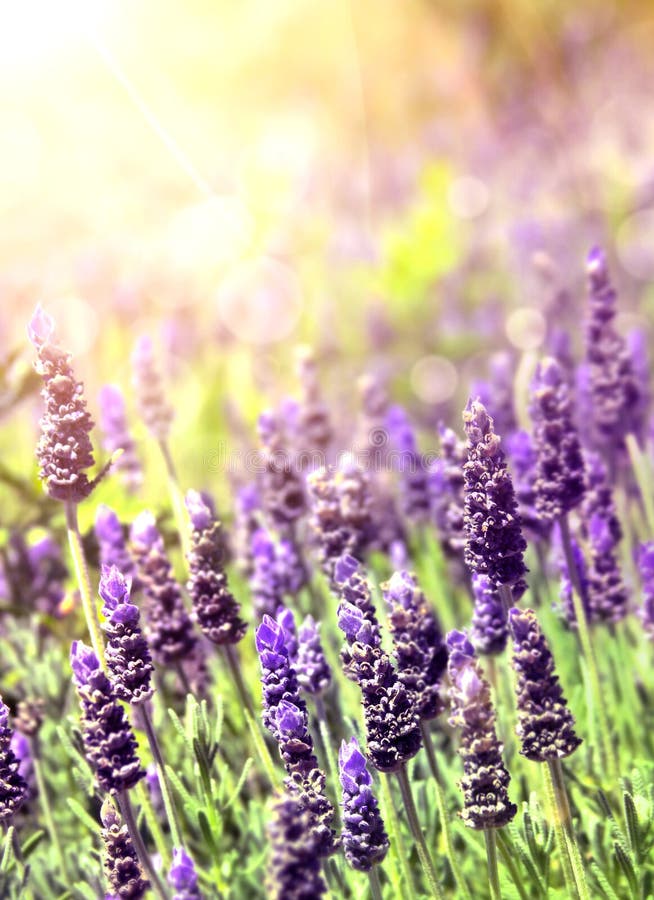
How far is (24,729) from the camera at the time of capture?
10.8 ft

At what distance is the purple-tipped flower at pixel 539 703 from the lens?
7.90 feet

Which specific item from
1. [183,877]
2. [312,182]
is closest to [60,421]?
[183,877]

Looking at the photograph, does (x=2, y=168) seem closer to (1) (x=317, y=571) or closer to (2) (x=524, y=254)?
(2) (x=524, y=254)

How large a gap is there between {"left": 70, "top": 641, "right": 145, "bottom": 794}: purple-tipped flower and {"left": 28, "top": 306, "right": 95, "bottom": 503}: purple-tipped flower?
18.2 inches

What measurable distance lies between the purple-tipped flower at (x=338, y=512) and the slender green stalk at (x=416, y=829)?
886mm

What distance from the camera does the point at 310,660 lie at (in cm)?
290

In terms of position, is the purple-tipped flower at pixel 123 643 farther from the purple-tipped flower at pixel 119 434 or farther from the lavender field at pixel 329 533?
the purple-tipped flower at pixel 119 434

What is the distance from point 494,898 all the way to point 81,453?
1445mm

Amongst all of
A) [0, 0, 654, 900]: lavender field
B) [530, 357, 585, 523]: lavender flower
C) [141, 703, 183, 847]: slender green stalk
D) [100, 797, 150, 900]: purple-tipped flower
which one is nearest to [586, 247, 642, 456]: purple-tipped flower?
[0, 0, 654, 900]: lavender field

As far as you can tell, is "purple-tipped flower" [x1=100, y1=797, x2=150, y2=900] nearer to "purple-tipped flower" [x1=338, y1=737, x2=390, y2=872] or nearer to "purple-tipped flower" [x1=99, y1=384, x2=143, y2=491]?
"purple-tipped flower" [x1=338, y1=737, x2=390, y2=872]

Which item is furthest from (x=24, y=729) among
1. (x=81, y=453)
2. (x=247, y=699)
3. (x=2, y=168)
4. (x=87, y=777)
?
(x=2, y=168)

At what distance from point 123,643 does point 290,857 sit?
748 mm

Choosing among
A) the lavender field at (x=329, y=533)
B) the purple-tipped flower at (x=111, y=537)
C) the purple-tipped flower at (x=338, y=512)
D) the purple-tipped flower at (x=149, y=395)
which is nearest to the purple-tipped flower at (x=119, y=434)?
the lavender field at (x=329, y=533)

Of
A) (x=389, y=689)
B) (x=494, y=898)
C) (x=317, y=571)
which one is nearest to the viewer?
(x=389, y=689)
